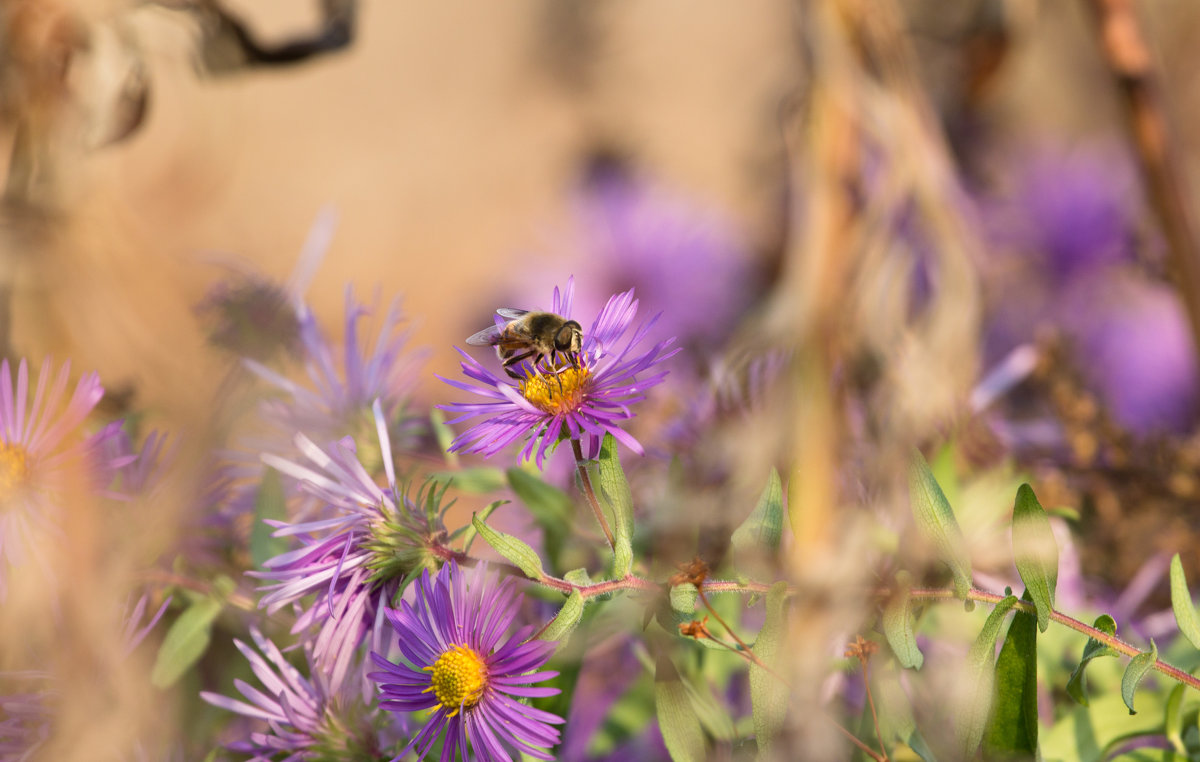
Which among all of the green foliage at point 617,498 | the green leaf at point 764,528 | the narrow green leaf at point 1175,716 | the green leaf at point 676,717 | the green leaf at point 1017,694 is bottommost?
the narrow green leaf at point 1175,716

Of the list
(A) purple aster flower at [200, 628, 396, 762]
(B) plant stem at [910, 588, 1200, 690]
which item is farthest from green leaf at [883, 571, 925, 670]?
(A) purple aster flower at [200, 628, 396, 762]

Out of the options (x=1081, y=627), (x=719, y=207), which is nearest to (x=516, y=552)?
(x=1081, y=627)

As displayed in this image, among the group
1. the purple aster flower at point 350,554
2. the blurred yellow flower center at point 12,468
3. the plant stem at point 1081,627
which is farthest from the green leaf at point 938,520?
the blurred yellow flower center at point 12,468

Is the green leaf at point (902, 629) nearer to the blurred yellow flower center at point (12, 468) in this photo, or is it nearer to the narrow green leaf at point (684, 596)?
the narrow green leaf at point (684, 596)

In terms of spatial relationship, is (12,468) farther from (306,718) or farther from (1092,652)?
(1092,652)

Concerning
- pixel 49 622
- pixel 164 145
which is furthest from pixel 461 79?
pixel 49 622

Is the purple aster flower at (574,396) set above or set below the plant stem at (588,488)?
above
